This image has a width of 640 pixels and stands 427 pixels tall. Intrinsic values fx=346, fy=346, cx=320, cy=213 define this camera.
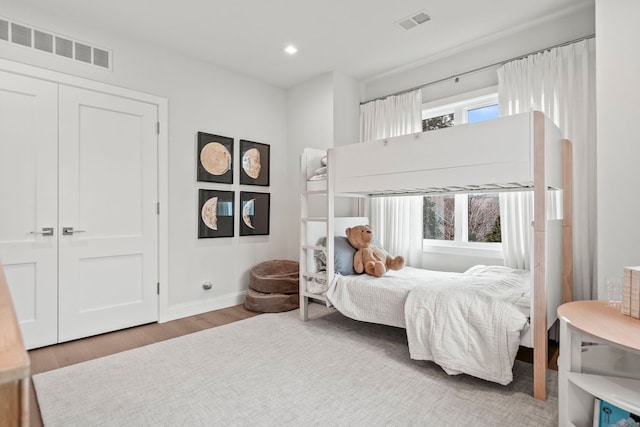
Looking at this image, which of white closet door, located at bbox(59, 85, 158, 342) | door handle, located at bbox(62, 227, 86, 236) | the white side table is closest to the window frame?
the white side table

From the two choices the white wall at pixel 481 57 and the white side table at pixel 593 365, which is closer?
the white side table at pixel 593 365

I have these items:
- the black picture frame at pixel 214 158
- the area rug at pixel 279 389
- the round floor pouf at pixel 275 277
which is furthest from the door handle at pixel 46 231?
A: the round floor pouf at pixel 275 277

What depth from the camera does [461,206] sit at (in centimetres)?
347

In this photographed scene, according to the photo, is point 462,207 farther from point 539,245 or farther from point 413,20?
point 413,20

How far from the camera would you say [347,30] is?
308 centimetres

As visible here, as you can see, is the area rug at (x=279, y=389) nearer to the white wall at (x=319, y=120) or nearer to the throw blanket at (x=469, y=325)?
the throw blanket at (x=469, y=325)

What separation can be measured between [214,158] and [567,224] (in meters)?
3.27

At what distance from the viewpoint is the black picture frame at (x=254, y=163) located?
398 centimetres

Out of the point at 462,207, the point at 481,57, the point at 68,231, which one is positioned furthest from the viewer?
the point at 462,207

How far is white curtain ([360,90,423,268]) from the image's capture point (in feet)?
12.0

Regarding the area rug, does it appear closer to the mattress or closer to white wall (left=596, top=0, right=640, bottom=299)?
the mattress

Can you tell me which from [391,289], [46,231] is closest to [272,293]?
[391,289]

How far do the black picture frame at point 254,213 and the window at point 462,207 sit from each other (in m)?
1.85

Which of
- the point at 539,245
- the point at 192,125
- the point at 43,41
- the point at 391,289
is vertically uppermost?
the point at 43,41
